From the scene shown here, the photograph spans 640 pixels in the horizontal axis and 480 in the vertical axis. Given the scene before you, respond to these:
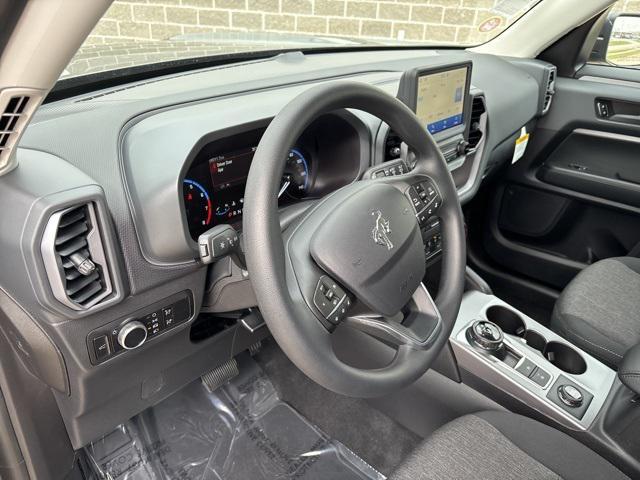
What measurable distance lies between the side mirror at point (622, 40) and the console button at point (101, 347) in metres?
2.29

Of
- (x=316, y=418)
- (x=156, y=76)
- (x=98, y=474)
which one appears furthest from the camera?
(x=316, y=418)

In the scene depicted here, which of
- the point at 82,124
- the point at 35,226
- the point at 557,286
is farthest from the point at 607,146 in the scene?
the point at 35,226

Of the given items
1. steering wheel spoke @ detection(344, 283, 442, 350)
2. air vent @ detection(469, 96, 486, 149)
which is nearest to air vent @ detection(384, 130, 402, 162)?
steering wheel spoke @ detection(344, 283, 442, 350)

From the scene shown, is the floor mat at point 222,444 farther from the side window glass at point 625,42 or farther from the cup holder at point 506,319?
the side window glass at point 625,42

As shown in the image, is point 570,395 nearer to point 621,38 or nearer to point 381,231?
point 381,231

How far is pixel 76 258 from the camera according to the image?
851 mm

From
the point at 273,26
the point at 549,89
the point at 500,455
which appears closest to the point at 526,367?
the point at 500,455

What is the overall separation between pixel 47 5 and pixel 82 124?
0.47m

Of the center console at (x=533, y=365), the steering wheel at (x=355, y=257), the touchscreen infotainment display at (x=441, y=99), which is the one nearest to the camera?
the steering wheel at (x=355, y=257)

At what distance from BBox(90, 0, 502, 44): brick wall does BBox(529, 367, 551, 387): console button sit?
165 centimetres

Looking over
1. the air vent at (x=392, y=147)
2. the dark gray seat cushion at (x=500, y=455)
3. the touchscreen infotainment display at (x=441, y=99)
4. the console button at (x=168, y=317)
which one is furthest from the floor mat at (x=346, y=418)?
the touchscreen infotainment display at (x=441, y=99)

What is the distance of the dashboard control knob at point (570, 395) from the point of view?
1253 millimetres

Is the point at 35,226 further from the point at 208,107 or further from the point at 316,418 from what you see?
the point at 316,418

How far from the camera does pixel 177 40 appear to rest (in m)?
1.75
